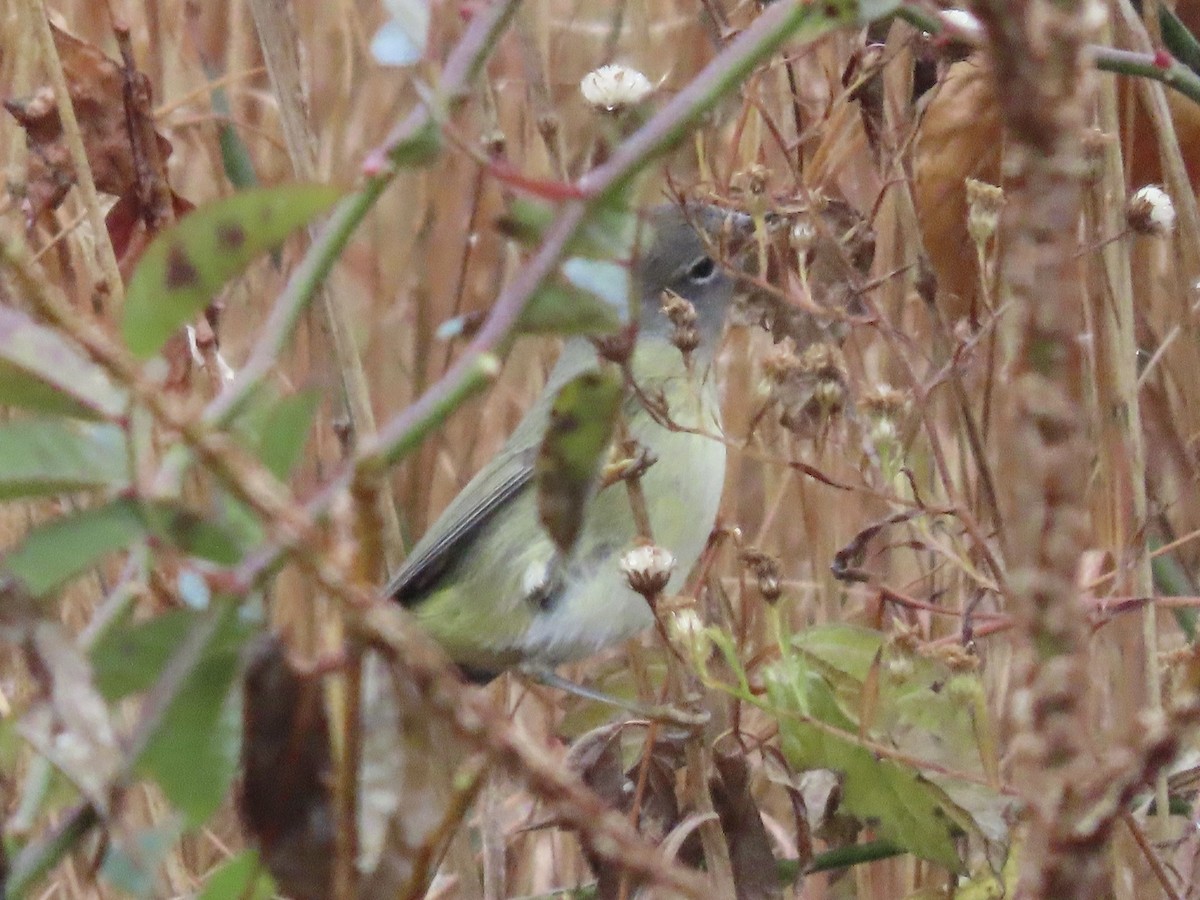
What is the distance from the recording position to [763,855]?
0.88 m

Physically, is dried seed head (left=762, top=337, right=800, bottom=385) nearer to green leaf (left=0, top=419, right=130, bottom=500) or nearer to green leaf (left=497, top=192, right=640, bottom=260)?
green leaf (left=497, top=192, right=640, bottom=260)

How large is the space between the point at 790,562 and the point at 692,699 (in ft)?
2.63

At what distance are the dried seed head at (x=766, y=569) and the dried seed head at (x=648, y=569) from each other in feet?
0.16

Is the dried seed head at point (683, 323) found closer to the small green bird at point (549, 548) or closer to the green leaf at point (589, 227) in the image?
the small green bird at point (549, 548)

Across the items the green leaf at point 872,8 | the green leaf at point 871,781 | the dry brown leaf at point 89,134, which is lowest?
the green leaf at point 871,781

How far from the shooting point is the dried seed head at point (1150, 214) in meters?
0.87

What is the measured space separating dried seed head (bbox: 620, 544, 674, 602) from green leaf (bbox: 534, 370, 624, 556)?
15.3 inches

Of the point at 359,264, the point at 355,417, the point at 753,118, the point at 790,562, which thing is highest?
the point at 359,264

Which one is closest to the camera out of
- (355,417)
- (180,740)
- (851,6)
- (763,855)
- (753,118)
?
(180,740)

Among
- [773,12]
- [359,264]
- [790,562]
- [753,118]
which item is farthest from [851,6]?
[359,264]

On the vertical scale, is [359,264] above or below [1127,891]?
above

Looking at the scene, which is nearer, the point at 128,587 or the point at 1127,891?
the point at 128,587

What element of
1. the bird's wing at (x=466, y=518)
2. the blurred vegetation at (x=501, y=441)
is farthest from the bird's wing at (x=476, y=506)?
the blurred vegetation at (x=501, y=441)

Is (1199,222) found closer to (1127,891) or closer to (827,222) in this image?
(827,222)
